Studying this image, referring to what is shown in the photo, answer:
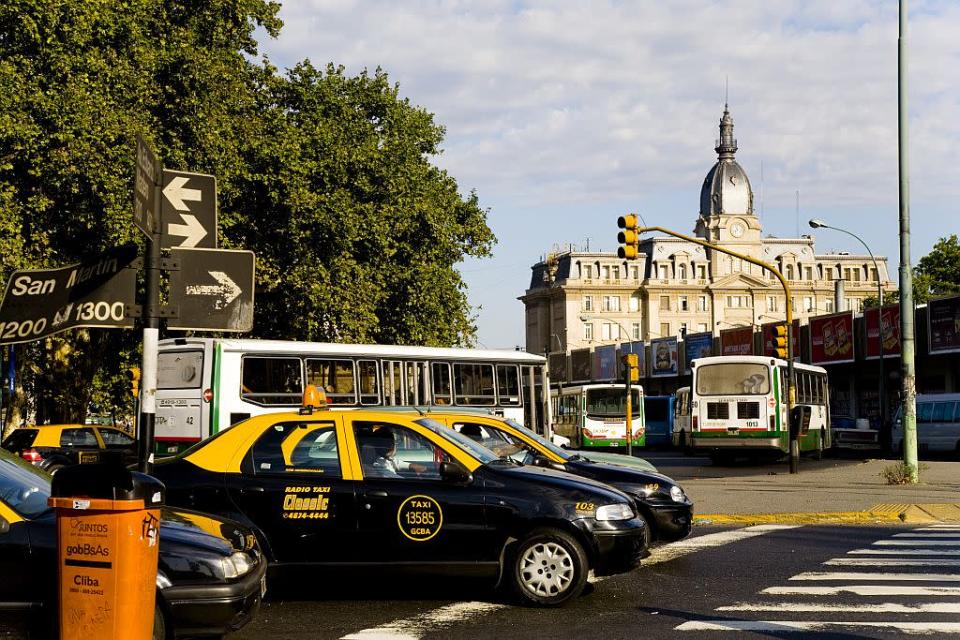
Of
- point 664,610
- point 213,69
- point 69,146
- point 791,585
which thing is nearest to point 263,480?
point 664,610

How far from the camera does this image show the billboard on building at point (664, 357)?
2864 inches

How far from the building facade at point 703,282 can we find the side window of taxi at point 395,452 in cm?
13302

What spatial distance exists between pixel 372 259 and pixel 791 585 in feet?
94.4

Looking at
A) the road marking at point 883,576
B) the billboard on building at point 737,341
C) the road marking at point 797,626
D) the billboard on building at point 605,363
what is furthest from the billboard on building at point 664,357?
the road marking at point 797,626

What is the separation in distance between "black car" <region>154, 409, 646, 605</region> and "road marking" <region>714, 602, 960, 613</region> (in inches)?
38.5

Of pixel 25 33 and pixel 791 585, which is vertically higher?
pixel 25 33

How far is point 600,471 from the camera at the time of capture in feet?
43.7

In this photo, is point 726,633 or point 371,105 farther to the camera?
point 371,105

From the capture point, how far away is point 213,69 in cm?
3412

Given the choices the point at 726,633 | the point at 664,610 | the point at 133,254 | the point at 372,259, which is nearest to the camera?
the point at 726,633

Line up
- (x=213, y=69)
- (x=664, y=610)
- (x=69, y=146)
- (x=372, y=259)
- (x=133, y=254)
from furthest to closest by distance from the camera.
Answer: (x=372, y=259), (x=213, y=69), (x=69, y=146), (x=133, y=254), (x=664, y=610)

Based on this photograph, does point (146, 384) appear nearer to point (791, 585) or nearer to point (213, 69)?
point (791, 585)

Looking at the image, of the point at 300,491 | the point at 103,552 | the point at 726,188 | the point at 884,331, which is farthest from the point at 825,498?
the point at 726,188

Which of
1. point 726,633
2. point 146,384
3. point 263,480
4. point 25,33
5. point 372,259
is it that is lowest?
point 726,633
